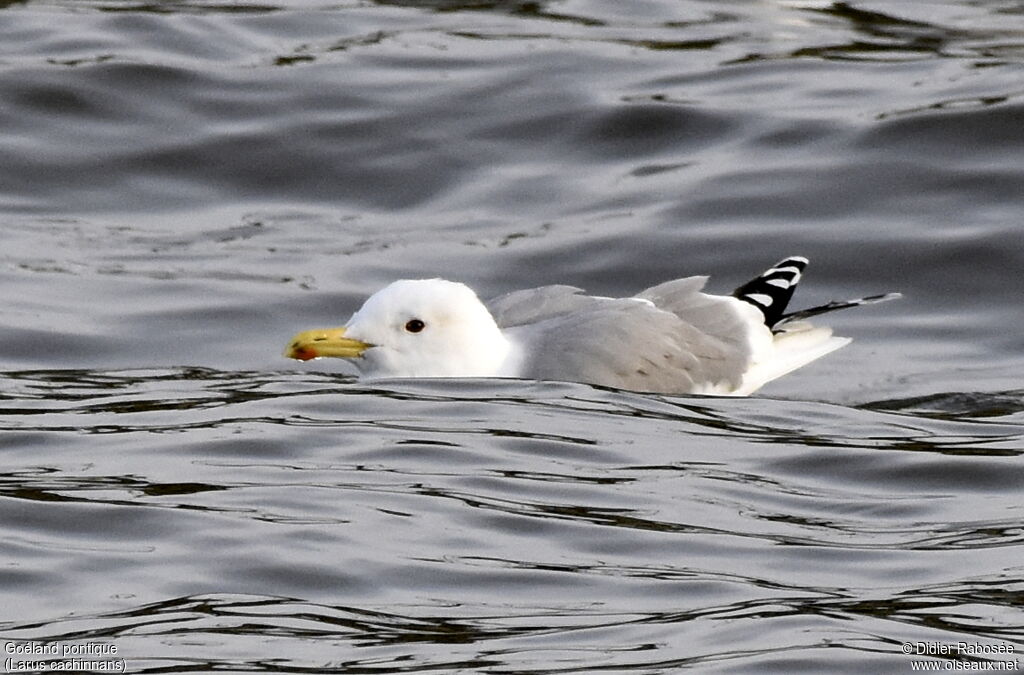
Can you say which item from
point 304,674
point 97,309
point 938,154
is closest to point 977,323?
point 938,154

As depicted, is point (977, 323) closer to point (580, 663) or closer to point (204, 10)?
point (580, 663)

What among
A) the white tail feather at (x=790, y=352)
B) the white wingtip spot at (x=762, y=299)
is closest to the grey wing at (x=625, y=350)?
the white tail feather at (x=790, y=352)

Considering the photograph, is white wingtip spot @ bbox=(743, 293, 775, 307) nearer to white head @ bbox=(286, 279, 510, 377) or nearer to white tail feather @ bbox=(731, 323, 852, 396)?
white tail feather @ bbox=(731, 323, 852, 396)

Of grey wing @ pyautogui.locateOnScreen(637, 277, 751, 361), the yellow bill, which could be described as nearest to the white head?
the yellow bill

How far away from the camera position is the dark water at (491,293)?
4.09 m

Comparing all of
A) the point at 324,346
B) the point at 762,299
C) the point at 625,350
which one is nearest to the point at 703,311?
the point at 762,299

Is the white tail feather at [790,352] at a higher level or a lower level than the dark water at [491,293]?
lower

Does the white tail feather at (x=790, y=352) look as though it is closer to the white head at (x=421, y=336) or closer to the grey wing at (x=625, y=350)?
the grey wing at (x=625, y=350)

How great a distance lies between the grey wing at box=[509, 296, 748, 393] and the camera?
23.1ft

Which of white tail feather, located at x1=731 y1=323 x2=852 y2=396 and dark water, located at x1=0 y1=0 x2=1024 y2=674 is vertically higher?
dark water, located at x1=0 y1=0 x2=1024 y2=674

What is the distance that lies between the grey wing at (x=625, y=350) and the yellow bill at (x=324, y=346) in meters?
0.60

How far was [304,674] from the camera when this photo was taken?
142 inches

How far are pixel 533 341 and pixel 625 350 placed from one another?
0.33 metres

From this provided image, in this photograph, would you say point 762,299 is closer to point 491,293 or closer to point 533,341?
point 533,341
